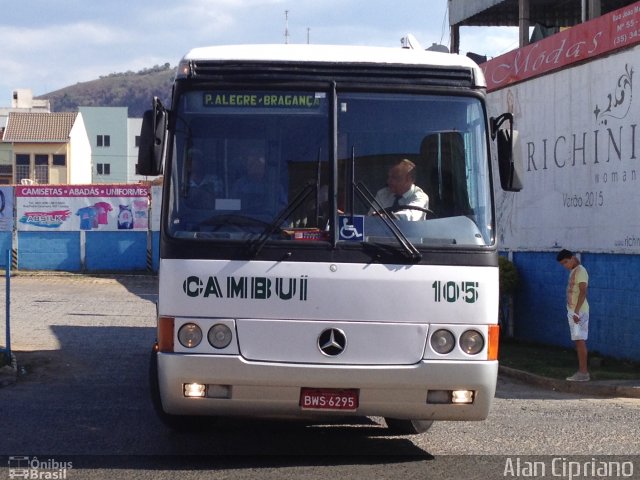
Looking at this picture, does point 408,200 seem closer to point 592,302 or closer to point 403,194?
point 403,194

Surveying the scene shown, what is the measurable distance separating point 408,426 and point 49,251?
3143 cm

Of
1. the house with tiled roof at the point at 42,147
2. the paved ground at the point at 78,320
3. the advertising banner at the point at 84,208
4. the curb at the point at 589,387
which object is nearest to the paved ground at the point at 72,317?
the paved ground at the point at 78,320

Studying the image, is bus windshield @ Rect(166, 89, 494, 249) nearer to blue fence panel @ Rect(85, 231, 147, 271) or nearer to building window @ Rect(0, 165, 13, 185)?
blue fence panel @ Rect(85, 231, 147, 271)

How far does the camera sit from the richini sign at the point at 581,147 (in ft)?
50.3

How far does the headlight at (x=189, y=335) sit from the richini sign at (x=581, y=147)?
24.5 ft

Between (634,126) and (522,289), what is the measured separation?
4.86 m

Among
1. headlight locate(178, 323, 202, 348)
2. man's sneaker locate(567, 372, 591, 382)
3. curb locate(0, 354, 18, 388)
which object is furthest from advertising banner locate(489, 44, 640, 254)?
headlight locate(178, 323, 202, 348)

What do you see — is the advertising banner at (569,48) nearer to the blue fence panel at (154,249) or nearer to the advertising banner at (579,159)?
the advertising banner at (579,159)

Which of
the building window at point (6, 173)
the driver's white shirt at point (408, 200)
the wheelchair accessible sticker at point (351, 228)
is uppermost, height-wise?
the building window at point (6, 173)

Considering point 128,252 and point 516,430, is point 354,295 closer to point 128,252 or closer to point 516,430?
point 516,430

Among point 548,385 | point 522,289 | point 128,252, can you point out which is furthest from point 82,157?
→ point 548,385

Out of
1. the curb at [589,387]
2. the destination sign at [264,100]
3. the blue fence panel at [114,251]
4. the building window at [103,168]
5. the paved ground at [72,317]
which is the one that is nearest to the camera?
the destination sign at [264,100]

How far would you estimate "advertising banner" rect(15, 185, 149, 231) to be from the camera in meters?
38.6

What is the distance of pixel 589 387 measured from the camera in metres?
12.8
